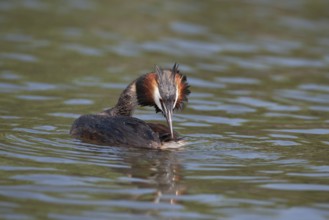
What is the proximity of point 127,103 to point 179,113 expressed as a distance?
2.02 m

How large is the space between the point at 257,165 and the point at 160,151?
1.26 m

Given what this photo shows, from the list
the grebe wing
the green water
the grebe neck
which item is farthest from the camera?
the grebe neck

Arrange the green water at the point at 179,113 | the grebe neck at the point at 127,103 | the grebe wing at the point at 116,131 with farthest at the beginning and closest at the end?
the grebe neck at the point at 127,103 → the grebe wing at the point at 116,131 → the green water at the point at 179,113

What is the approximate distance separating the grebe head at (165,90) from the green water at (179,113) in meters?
0.55

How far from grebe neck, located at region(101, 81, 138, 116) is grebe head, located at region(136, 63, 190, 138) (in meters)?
0.33

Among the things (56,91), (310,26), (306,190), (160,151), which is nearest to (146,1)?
(310,26)

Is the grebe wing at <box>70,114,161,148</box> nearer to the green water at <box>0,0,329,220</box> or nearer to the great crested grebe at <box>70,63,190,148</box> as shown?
the great crested grebe at <box>70,63,190,148</box>

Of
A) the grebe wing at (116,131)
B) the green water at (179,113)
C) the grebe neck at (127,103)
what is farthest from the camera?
the grebe neck at (127,103)

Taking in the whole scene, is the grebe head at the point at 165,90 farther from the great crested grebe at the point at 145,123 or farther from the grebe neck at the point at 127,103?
the grebe neck at the point at 127,103

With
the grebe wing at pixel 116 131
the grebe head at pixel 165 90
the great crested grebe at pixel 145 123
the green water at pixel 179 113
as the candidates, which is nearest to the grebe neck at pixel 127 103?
the great crested grebe at pixel 145 123

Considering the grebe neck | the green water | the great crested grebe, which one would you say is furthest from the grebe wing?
the grebe neck

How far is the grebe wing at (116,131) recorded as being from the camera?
10.2 meters

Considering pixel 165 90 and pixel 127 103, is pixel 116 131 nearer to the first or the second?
pixel 165 90

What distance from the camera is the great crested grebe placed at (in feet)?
33.6
